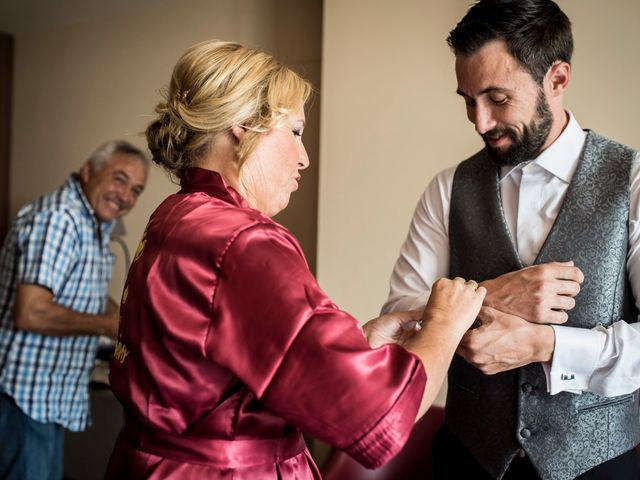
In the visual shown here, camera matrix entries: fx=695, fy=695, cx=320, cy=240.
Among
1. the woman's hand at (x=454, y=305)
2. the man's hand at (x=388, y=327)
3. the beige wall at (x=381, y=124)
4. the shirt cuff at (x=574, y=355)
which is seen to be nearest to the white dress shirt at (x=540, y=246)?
the shirt cuff at (x=574, y=355)

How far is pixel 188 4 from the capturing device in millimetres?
4113

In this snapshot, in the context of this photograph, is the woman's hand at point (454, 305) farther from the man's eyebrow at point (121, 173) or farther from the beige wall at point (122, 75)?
the beige wall at point (122, 75)

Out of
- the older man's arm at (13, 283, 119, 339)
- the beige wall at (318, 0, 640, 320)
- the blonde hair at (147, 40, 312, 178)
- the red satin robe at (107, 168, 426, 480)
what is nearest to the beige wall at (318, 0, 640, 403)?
the beige wall at (318, 0, 640, 320)

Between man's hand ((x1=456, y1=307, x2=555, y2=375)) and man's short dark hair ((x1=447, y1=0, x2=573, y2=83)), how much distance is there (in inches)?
22.5

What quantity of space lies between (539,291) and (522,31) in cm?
59

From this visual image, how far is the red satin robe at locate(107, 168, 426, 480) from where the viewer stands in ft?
3.23

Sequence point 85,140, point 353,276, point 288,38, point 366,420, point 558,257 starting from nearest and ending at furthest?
1. point 366,420
2. point 558,257
3. point 353,276
4. point 288,38
5. point 85,140

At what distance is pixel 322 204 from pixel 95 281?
3.39 feet

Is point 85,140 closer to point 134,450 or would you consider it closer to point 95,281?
point 95,281

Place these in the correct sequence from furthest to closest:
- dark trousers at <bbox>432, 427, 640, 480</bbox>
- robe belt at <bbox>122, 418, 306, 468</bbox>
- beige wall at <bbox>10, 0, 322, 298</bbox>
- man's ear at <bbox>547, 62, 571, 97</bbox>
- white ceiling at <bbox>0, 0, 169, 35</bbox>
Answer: white ceiling at <bbox>0, 0, 169, 35</bbox> → beige wall at <bbox>10, 0, 322, 298</bbox> → man's ear at <bbox>547, 62, 571, 97</bbox> → dark trousers at <bbox>432, 427, 640, 480</bbox> → robe belt at <bbox>122, 418, 306, 468</bbox>

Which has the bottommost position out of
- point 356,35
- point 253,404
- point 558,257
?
point 253,404

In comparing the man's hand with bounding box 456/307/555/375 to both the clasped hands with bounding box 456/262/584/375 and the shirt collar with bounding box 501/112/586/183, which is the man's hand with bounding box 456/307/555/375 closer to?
the clasped hands with bounding box 456/262/584/375

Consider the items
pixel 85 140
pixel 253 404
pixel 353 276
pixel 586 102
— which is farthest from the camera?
pixel 85 140

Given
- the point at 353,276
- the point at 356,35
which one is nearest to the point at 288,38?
the point at 356,35
